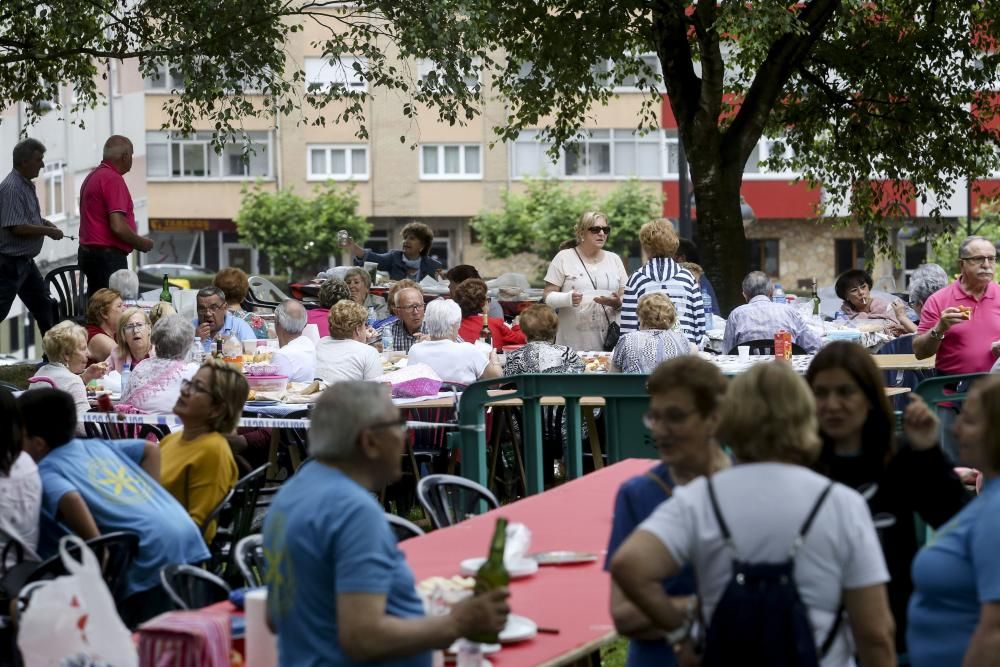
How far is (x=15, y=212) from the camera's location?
1452 cm

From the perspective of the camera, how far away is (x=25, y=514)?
623cm

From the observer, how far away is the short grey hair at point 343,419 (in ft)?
13.7

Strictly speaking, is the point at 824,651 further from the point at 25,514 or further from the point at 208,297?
the point at 208,297

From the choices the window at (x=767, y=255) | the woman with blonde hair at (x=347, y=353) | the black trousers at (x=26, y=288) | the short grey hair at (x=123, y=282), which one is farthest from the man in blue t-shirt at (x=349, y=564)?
the window at (x=767, y=255)

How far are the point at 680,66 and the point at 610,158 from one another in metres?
46.1

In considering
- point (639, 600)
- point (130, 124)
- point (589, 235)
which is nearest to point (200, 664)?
point (639, 600)

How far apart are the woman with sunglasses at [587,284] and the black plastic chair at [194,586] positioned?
7.72m

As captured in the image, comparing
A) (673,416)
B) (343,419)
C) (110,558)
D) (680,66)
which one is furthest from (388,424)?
(680,66)

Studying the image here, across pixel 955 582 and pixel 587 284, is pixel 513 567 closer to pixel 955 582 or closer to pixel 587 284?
pixel 955 582

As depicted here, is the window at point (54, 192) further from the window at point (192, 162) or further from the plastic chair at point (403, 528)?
the plastic chair at point (403, 528)

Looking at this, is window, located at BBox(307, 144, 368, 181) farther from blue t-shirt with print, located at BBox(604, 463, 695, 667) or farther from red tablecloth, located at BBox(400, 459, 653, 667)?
blue t-shirt with print, located at BBox(604, 463, 695, 667)

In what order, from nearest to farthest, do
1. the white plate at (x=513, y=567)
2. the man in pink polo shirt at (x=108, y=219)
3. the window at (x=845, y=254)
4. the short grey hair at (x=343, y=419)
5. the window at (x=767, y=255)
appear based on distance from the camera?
1. the short grey hair at (x=343, y=419)
2. the white plate at (x=513, y=567)
3. the man in pink polo shirt at (x=108, y=219)
4. the window at (x=845, y=254)
5. the window at (x=767, y=255)

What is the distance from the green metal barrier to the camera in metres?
8.34

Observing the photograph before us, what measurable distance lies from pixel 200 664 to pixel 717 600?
1406mm
